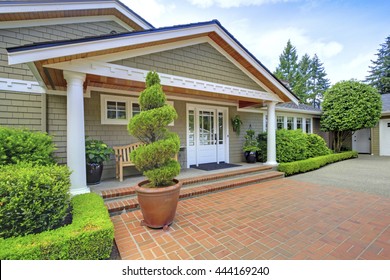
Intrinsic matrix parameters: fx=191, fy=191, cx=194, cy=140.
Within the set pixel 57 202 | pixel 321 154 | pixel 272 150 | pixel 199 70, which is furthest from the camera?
pixel 321 154

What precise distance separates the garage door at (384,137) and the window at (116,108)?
15438 millimetres

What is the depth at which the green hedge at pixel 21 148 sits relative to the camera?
10.4 feet

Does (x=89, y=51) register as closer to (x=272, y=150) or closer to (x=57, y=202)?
(x=57, y=202)

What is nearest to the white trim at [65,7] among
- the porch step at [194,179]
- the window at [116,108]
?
the window at [116,108]

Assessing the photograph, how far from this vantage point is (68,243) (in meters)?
2.03

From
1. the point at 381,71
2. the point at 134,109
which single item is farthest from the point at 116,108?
the point at 381,71

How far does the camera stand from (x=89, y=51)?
345 cm

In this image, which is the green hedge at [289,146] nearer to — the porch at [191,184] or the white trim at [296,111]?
the porch at [191,184]

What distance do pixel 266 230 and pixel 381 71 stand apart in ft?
121

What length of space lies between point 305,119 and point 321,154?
11.3 ft

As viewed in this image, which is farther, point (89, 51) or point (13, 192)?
point (89, 51)

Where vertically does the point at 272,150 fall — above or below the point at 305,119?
below

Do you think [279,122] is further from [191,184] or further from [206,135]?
[191,184]
